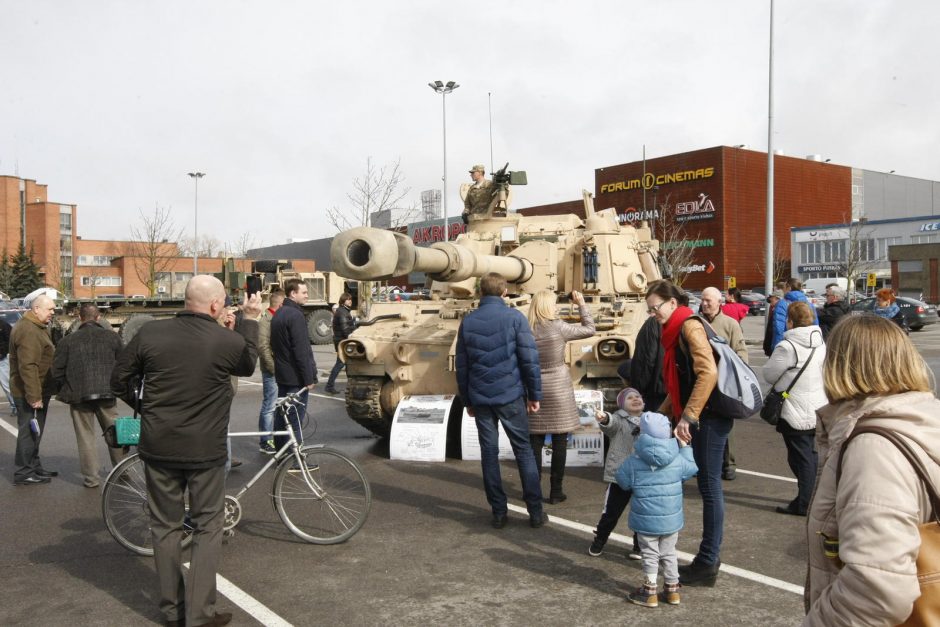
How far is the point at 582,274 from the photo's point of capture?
10.0 m

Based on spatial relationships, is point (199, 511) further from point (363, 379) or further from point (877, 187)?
point (877, 187)

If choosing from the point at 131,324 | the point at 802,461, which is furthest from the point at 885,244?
the point at 802,461

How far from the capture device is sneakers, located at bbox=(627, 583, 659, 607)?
4574mm

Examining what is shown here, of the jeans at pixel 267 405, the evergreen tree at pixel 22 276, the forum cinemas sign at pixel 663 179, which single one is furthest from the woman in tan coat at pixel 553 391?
the evergreen tree at pixel 22 276

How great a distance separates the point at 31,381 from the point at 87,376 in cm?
88

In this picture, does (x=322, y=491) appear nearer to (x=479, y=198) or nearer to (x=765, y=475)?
(x=765, y=475)

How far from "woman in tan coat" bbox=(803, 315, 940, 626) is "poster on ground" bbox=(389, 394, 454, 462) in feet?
20.2

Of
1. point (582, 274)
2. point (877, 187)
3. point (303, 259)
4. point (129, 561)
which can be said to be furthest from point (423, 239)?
point (129, 561)

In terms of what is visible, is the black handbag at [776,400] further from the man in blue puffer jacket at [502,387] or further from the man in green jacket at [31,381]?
the man in green jacket at [31,381]

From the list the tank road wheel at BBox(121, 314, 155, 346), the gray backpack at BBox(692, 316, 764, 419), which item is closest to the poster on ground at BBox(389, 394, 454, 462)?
the gray backpack at BBox(692, 316, 764, 419)

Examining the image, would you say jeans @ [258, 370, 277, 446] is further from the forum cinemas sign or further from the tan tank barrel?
the forum cinemas sign

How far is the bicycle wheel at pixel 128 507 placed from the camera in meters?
5.54

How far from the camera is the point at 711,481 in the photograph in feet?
15.9

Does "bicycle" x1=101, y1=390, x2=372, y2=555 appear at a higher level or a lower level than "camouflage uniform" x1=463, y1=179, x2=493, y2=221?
lower
